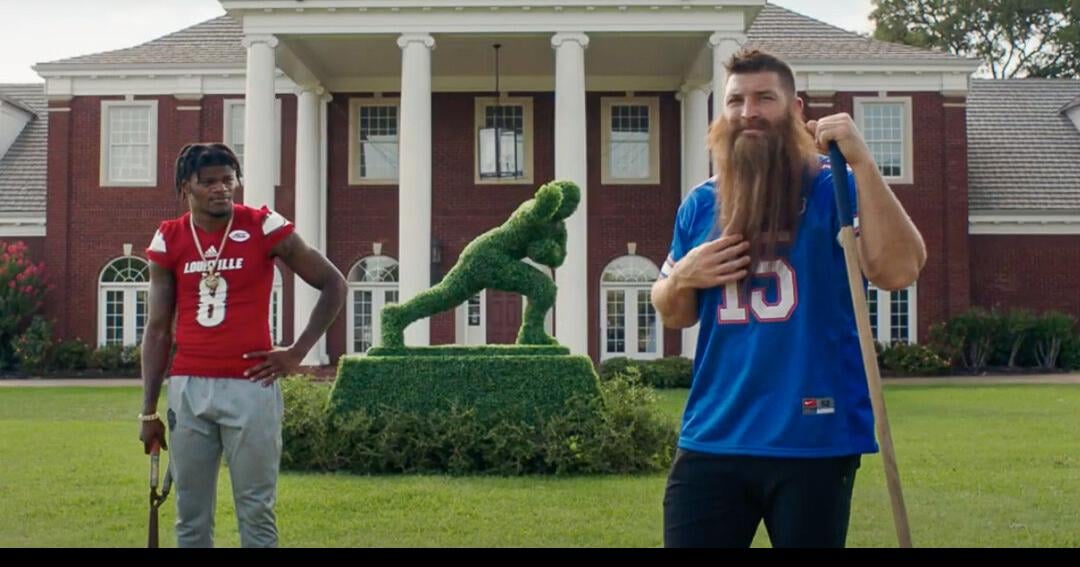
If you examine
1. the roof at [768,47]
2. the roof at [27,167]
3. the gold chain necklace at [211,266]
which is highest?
the roof at [768,47]

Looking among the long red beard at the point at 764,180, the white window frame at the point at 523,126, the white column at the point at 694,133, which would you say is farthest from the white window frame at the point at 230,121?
the long red beard at the point at 764,180

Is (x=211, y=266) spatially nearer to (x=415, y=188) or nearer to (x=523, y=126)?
(x=415, y=188)

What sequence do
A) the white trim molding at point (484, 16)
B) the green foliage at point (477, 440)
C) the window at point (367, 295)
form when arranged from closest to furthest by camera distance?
the green foliage at point (477, 440)
the white trim molding at point (484, 16)
the window at point (367, 295)

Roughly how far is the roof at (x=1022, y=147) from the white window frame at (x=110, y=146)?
A: 65.4 ft

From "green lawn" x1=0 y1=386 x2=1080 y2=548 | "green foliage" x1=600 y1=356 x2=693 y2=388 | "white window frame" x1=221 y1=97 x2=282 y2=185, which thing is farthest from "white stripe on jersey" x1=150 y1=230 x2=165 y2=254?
"white window frame" x1=221 y1=97 x2=282 y2=185

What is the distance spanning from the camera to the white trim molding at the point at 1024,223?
2980 centimetres

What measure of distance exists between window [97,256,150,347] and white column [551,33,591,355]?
11.1 metres

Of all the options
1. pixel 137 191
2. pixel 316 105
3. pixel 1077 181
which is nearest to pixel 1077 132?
pixel 1077 181

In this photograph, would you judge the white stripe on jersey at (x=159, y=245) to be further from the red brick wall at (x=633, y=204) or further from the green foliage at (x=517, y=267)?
the red brick wall at (x=633, y=204)

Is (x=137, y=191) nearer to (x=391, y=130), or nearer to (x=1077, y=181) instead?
(x=391, y=130)

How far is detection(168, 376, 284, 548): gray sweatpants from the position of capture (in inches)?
177

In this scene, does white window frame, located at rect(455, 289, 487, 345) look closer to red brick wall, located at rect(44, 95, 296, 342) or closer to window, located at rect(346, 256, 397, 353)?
window, located at rect(346, 256, 397, 353)
